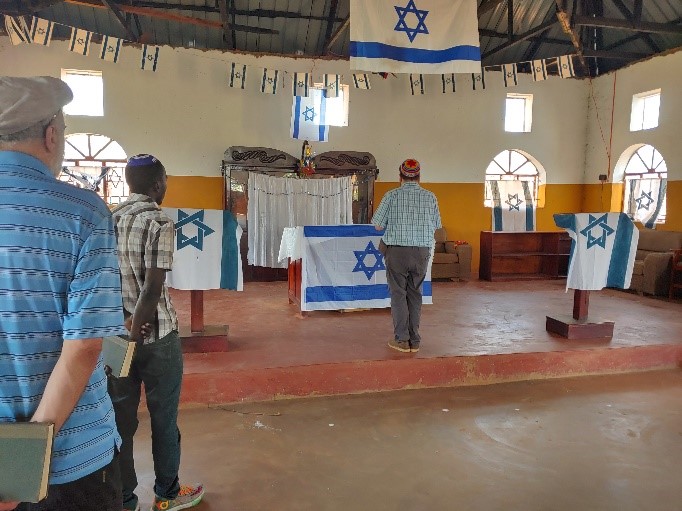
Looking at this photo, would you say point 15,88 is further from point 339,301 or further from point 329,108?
point 329,108

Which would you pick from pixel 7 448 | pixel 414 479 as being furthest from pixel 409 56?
pixel 7 448

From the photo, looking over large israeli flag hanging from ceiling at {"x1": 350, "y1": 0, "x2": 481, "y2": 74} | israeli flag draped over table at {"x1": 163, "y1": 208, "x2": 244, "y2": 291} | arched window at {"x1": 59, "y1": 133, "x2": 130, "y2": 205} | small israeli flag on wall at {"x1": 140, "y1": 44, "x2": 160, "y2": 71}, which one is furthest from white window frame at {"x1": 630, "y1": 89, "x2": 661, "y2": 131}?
arched window at {"x1": 59, "y1": 133, "x2": 130, "y2": 205}

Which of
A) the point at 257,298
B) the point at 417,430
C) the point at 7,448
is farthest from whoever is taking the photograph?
the point at 257,298

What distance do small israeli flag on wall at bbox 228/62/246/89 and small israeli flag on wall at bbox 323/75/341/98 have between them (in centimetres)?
128

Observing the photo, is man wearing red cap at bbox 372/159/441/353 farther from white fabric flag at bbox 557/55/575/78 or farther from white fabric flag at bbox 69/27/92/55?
white fabric flag at bbox 69/27/92/55

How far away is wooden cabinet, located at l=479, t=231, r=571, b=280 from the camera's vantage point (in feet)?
27.9

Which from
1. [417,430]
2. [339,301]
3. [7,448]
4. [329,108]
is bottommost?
[417,430]

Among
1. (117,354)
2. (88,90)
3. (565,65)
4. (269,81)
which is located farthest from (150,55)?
(117,354)

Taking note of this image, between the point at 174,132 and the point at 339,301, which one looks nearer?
the point at 339,301

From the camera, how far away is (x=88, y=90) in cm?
767

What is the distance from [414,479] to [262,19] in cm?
795

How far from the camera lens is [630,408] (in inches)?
132

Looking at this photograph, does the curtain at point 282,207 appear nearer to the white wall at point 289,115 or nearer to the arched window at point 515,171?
the white wall at point 289,115

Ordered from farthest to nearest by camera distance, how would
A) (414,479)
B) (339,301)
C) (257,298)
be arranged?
(257,298), (339,301), (414,479)
